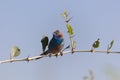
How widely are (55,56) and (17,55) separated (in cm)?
22

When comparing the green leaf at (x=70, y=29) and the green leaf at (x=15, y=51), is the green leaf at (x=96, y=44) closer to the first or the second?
the green leaf at (x=70, y=29)

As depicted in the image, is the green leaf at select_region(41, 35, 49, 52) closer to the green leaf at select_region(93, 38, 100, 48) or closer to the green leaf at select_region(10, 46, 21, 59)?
the green leaf at select_region(10, 46, 21, 59)

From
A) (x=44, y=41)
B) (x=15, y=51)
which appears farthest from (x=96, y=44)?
(x=15, y=51)

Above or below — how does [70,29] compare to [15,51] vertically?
above

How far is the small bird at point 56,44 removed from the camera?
2.18 meters

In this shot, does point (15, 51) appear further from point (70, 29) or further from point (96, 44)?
point (96, 44)

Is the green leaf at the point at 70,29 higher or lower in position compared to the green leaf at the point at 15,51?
higher

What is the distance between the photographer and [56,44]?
7.95 ft

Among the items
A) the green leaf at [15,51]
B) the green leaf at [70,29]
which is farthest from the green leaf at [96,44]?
the green leaf at [15,51]

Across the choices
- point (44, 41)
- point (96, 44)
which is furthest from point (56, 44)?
point (96, 44)

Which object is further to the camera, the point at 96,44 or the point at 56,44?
the point at 56,44

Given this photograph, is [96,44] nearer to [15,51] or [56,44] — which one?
[56,44]

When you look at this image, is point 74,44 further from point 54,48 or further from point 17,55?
point 17,55

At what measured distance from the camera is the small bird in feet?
7.14
